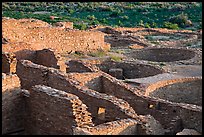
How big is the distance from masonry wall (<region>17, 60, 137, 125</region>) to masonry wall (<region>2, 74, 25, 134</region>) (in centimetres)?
171

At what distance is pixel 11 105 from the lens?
1255 cm

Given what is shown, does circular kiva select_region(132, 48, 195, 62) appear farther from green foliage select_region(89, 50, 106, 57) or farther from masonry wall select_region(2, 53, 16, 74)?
masonry wall select_region(2, 53, 16, 74)

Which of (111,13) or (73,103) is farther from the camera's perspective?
(111,13)

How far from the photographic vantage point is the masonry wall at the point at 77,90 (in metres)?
13.0

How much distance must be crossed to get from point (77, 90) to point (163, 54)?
13441 millimetres

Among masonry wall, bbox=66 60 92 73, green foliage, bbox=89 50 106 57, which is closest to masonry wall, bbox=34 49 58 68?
masonry wall, bbox=66 60 92 73

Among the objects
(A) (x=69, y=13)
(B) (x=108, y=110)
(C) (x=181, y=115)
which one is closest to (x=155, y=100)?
(C) (x=181, y=115)

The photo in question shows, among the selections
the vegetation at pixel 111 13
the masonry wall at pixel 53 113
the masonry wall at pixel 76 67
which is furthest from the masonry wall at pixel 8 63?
the vegetation at pixel 111 13

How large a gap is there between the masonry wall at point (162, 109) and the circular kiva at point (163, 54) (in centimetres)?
1011

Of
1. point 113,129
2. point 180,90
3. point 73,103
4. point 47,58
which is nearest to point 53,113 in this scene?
point 73,103

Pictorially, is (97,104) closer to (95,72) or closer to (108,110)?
(108,110)

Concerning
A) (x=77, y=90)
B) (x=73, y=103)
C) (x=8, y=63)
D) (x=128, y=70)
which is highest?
(x=73, y=103)

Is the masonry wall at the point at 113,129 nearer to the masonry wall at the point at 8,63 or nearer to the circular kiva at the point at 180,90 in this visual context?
the masonry wall at the point at 8,63

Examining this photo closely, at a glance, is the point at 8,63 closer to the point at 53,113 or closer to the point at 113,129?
the point at 53,113
